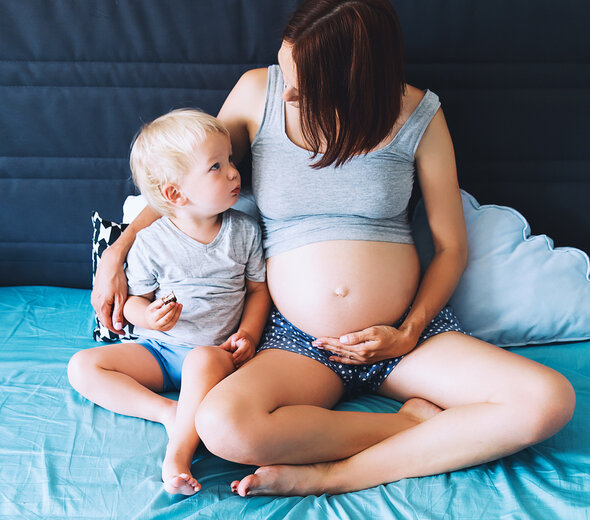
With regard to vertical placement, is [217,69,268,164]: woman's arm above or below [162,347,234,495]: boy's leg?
above

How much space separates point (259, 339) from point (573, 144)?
3.57ft

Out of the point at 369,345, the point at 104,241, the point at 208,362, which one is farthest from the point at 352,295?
the point at 104,241

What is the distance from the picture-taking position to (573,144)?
5.23ft

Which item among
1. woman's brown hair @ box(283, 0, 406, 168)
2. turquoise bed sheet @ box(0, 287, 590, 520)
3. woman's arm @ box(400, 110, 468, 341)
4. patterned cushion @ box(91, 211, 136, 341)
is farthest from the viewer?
patterned cushion @ box(91, 211, 136, 341)

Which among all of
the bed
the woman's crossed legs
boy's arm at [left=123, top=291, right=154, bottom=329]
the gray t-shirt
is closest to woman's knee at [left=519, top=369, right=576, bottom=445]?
the woman's crossed legs

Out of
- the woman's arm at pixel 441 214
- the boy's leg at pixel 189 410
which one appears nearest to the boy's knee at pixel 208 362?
the boy's leg at pixel 189 410

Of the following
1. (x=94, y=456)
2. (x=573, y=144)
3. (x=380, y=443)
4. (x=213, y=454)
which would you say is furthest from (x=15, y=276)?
(x=573, y=144)

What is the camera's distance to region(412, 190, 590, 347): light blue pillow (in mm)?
1452

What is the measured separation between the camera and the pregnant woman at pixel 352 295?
3.40ft

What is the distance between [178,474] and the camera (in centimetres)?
99

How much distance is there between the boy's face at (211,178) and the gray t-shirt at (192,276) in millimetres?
96

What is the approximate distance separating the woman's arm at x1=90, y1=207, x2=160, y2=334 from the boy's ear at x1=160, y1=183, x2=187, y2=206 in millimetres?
174

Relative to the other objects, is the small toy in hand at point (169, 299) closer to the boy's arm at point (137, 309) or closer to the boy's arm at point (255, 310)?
the boy's arm at point (137, 309)

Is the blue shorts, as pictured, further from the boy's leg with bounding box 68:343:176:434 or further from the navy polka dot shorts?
the navy polka dot shorts
